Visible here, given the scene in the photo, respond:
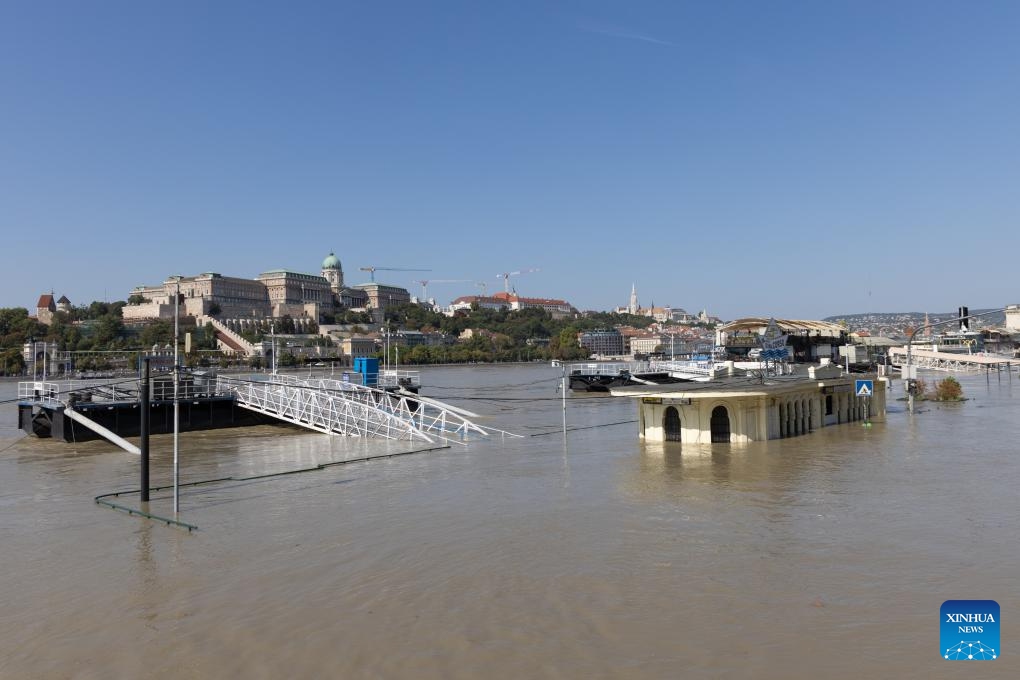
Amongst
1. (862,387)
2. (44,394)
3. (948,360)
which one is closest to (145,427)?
(44,394)

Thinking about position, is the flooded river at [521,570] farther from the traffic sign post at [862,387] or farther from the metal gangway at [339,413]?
the traffic sign post at [862,387]

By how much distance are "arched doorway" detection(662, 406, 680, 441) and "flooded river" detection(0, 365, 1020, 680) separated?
397 cm

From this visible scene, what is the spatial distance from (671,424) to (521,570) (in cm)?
1846

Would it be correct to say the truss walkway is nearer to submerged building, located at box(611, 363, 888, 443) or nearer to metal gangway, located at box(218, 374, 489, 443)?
submerged building, located at box(611, 363, 888, 443)

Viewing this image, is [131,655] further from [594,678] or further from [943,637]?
[943,637]

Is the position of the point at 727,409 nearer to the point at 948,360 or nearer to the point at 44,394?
the point at 44,394

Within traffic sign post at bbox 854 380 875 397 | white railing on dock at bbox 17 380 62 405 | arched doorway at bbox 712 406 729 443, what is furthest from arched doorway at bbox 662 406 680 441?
white railing on dock at bbox 17 380 62 405

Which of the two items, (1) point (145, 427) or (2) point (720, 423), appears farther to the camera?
(2) point (720, 423)

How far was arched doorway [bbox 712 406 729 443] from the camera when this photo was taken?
99.8 ft

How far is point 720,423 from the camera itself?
1200 inches

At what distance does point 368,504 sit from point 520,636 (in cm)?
999

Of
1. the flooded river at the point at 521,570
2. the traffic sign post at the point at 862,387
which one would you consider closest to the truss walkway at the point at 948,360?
the traffic sign post at the point at 862,387

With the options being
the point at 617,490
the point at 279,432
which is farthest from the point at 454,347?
the point at 617,490

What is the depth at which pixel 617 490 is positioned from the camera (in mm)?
21516
